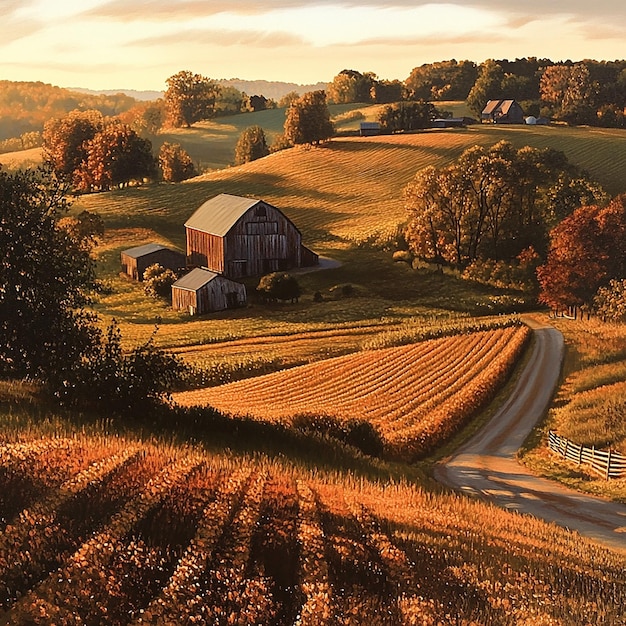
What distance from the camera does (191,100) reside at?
90.4 ft

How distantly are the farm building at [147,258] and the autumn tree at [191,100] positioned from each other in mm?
4750

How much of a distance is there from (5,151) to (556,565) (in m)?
17.0

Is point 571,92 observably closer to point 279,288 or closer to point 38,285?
point 279,288

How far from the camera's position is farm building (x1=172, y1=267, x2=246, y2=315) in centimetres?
1766

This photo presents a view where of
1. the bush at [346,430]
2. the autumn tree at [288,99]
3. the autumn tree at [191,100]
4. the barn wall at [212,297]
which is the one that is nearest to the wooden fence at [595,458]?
the bush at [346,430]

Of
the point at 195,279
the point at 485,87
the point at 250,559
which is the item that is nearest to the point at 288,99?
the point at 195,279

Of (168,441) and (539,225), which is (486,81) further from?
(168,441)

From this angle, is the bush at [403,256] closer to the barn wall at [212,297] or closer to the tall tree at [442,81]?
the barn wall at [212,297]

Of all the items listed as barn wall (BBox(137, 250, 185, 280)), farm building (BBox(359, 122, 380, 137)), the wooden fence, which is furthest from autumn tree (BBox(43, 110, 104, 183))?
farm building (BBox(359, 122, 380, 137))

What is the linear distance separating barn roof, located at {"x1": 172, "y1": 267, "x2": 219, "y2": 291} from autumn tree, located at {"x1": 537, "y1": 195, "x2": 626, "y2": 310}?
9.70 metres

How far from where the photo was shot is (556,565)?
6703mm

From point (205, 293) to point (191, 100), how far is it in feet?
41.1

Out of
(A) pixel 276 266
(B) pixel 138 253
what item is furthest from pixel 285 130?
(B) pixel 138 253

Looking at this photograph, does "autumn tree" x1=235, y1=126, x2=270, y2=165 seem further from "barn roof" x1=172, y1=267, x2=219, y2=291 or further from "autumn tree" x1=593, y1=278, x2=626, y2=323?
"autumn tree" x1=593, y1=278, x2=626, y2=323
